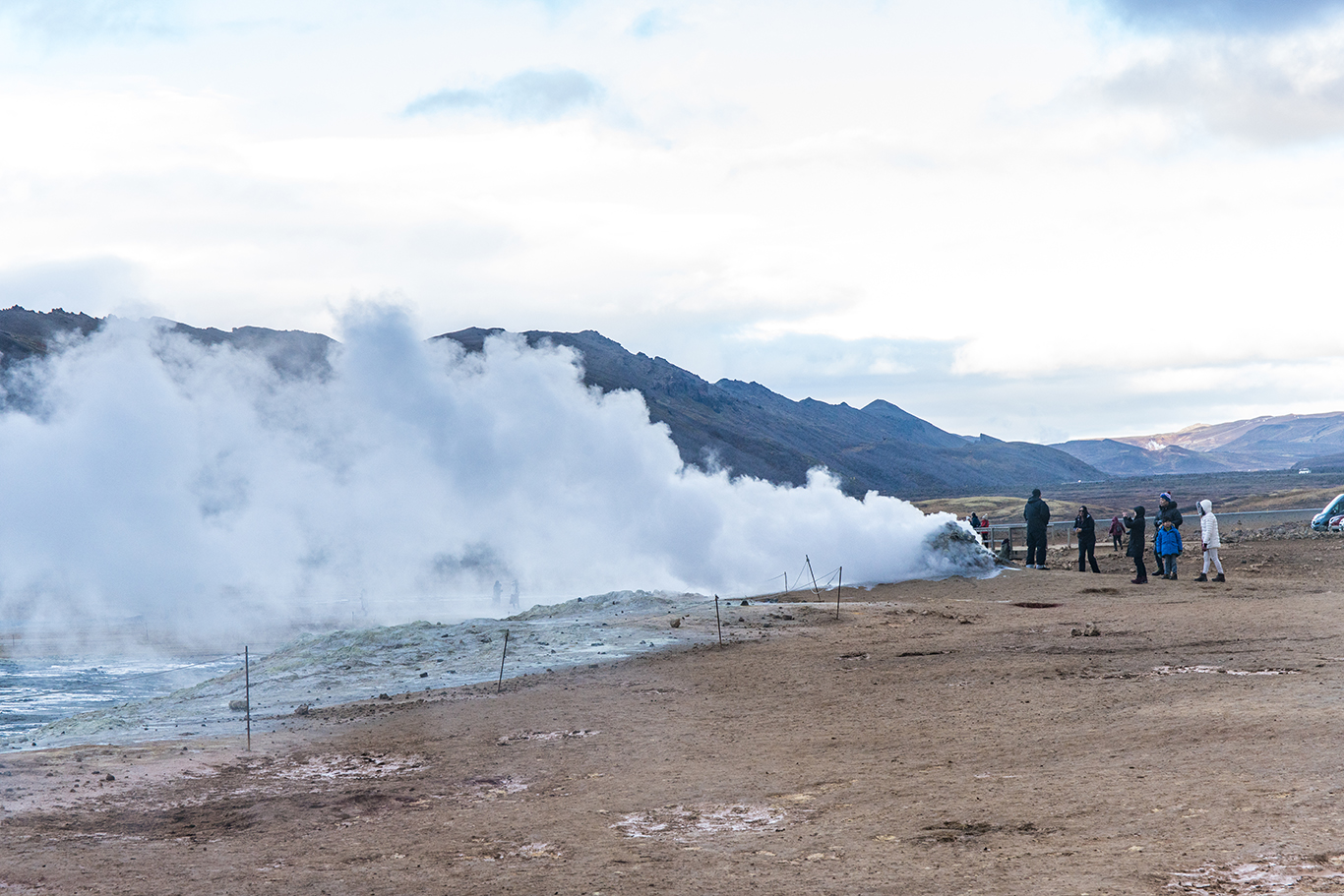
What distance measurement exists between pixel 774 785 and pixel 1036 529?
2878cm

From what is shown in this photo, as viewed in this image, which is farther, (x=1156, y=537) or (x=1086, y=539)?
(x=1086, y=539)

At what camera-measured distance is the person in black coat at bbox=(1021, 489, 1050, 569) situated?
1476 inches

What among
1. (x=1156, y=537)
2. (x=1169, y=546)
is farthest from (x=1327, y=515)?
(x=1169, y=546)

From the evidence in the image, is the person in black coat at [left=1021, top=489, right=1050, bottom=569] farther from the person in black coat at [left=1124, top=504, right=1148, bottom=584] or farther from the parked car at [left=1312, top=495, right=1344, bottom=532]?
the parked car at [left=1312, top=495, right=1344, bottom=532]

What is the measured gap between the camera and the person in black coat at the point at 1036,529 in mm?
37500

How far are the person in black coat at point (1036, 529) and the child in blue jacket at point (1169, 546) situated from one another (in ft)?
15.2

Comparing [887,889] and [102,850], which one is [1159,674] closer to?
[887,889]

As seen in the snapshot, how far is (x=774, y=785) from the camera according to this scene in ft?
38.7

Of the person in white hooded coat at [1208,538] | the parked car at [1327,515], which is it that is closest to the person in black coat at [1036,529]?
the person in white hooded coat at [1208,538]

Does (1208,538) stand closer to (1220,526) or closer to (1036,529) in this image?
(1036,529)

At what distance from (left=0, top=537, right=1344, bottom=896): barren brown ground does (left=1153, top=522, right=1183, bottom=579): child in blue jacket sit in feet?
38.4

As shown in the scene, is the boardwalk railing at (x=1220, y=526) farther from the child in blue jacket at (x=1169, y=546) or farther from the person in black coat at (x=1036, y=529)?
the child in blue jacket at (x=1169, y=546)

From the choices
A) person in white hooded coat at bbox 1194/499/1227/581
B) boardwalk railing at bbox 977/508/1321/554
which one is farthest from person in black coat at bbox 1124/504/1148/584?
boardwalk railing at bbox 977/508/1321/554

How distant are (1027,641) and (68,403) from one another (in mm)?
50440
